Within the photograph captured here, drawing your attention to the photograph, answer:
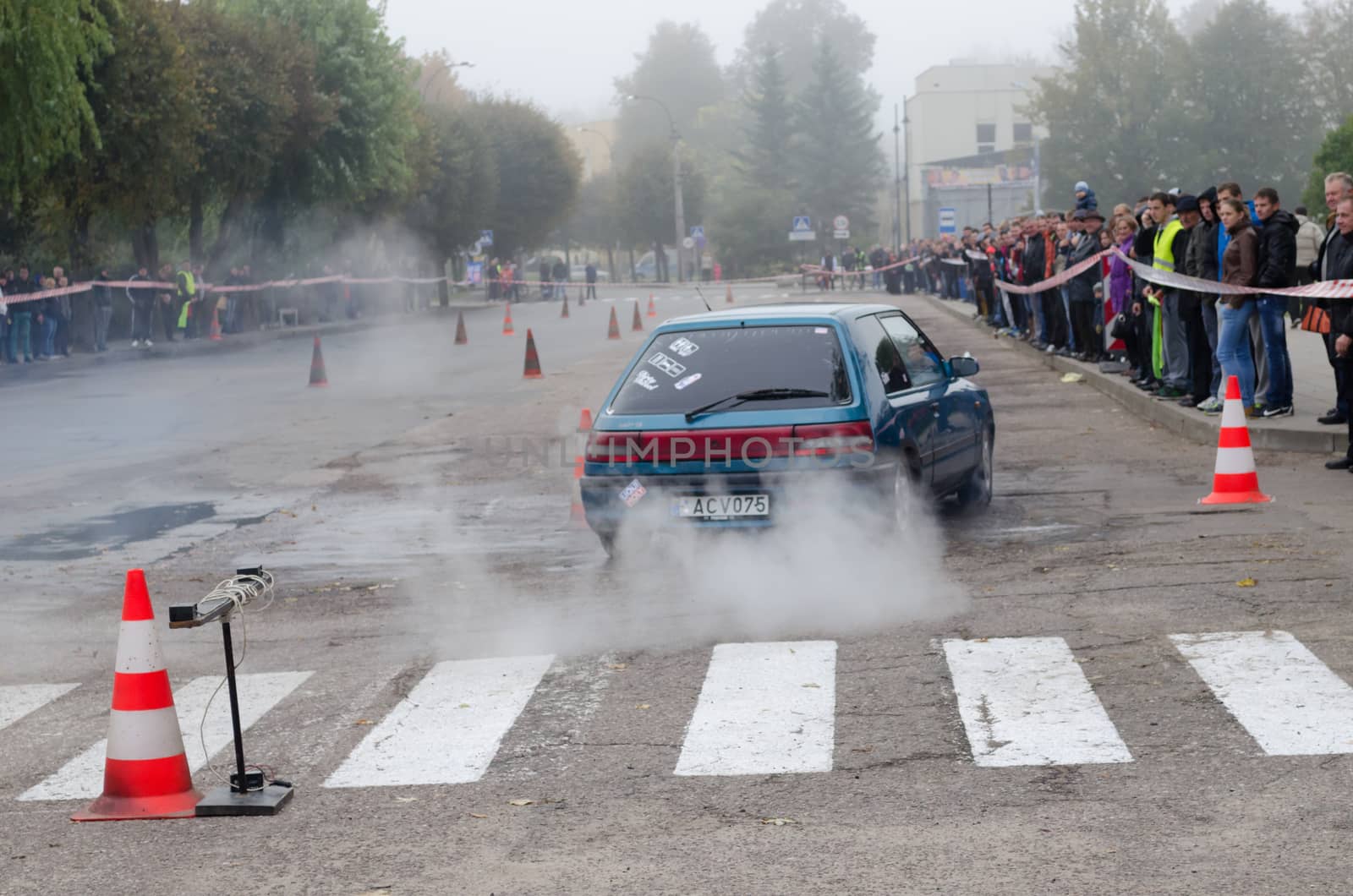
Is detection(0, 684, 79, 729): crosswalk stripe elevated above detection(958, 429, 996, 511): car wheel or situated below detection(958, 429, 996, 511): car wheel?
below

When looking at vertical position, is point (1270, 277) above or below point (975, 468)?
above

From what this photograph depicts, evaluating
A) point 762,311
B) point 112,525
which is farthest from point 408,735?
point 112,525

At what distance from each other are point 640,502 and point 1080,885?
5063 mm

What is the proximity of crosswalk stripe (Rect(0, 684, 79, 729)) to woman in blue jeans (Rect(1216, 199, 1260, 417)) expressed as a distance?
948 cm

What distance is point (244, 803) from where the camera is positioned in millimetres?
5938

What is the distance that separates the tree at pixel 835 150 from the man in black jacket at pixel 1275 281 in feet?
318

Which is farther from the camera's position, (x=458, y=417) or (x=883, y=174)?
(x=883, y=174)

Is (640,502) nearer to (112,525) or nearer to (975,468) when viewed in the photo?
(975,468)

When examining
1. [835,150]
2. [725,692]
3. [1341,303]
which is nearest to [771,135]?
[835,150]

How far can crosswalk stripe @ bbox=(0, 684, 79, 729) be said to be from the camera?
25.0 ft

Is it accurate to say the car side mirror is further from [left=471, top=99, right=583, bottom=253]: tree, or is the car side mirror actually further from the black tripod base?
[left=471, top=99, right=583, bottom=253]: tree

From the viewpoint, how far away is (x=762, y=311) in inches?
408

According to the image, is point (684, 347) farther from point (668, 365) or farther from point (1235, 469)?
point (1235, 469)

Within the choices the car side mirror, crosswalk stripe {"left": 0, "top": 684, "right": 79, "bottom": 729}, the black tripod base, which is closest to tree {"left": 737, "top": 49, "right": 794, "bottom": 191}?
the car side mirror
